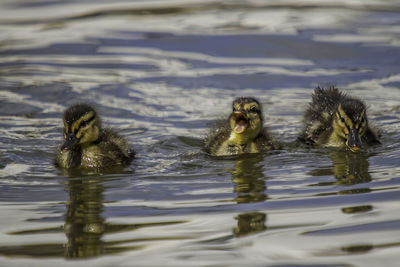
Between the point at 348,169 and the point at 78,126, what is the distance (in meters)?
2.28

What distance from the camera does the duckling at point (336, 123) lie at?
691 centimetres

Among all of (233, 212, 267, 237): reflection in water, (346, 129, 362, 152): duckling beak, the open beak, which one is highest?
the open beak

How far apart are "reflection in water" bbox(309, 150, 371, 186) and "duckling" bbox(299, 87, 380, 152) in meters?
0.10

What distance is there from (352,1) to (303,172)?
897 centimetres

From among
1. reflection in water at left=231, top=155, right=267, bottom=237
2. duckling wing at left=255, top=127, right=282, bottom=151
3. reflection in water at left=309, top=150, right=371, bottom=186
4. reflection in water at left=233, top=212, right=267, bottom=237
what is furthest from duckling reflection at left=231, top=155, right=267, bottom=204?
reflection in water at left=309, top=150, right=371, bottom=186

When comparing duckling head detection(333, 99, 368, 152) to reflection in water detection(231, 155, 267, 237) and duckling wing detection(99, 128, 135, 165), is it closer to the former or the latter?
reflection in water detection(231, 155, 267, 237)

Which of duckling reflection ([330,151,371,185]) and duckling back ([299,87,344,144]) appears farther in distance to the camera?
duckling back ([299,87,344,144])

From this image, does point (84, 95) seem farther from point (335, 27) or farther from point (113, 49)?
point (335, 27)

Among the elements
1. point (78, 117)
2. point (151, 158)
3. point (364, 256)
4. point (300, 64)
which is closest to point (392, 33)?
point (300, 64)

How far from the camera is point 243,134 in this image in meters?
7.08

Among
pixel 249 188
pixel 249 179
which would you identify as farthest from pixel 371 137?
pixel 249 188

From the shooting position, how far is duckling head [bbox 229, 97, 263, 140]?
271 inches

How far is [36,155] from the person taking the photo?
7.21m

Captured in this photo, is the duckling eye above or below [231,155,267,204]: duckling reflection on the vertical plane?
above
